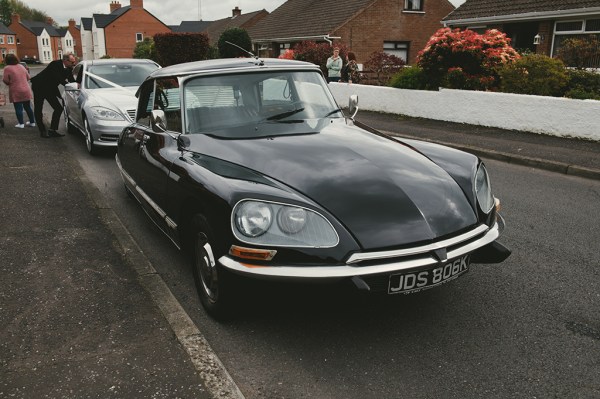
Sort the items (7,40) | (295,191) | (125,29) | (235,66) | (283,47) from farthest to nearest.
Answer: (7,40), (125,29), (283,47), (235,66), (295,191)

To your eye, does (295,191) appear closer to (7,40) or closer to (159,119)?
(159,119)

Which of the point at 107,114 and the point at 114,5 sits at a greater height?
the point at 114,5

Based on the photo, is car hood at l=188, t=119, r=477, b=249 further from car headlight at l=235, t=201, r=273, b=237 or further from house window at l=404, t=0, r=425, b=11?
house window at l=404, t=0, r=425, b=11

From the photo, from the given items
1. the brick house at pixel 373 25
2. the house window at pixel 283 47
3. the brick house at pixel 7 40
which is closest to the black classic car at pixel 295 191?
the brick house at pixel 373 25

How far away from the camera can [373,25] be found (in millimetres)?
32906

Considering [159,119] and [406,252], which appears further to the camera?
[159,119]

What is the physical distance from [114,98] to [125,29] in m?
77.0

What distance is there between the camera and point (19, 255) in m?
4.68

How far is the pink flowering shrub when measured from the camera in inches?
541

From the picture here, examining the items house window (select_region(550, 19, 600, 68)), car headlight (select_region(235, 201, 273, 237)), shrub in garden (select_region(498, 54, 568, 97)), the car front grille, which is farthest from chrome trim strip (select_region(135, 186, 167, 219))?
house window (select_region(550, 19, 600, 68))

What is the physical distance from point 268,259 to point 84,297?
167 centimetres

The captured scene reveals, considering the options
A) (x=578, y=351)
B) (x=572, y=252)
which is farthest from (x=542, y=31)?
(x=578, y=351)

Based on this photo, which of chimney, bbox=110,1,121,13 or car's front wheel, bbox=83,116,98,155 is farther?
chimney, bbox=110,1,121,13

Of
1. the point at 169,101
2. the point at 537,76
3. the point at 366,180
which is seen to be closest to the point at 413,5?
the point at 537,76
